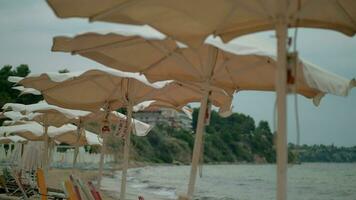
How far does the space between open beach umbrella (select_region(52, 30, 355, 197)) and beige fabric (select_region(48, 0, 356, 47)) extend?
0.42m

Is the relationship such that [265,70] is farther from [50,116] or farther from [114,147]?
[114,147]

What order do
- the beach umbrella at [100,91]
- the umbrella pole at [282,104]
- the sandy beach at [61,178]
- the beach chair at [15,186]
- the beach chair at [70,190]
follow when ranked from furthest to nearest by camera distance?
the beach chair at [15,186], the sandy beach at [61,178], the beach umbrella at [100,91], the beach chair at [70,190], the umbrella pole at [282,104]

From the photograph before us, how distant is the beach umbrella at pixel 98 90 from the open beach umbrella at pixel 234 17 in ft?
9.04

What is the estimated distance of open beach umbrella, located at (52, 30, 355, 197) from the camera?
3930 millimetres

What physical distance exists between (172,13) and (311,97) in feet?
8.28

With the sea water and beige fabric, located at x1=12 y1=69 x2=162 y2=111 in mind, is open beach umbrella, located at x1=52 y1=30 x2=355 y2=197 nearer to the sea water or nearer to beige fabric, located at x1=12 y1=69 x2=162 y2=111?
beige fabric, located at x1=12 y1=69 x2=162 y2=111

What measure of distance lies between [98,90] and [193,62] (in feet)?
8.03

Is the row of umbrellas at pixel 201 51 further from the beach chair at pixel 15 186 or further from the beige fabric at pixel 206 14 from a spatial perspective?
the beach chair at pixel 15 186

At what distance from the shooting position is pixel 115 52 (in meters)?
4.86

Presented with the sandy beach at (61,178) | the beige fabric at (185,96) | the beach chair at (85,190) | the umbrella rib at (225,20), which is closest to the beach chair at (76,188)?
the beach chair at (85,190)

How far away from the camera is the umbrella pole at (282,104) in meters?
2.89

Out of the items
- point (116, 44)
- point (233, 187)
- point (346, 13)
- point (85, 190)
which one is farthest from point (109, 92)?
point (233, 187)

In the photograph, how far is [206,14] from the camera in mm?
3227

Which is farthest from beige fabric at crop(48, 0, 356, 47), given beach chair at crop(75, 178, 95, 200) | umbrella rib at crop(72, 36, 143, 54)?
beach chair at crop(75, 178, 95, 200)
